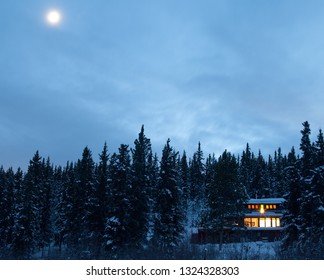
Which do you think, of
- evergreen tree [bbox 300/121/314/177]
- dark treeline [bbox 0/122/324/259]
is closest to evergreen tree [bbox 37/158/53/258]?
dark treeline [bbox 0/122/324/259]

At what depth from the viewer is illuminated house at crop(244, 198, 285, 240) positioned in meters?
58.9

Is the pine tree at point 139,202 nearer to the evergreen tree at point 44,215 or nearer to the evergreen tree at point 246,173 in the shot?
the evergreen tree at point 44,215

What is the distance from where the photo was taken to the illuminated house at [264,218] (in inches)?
2319

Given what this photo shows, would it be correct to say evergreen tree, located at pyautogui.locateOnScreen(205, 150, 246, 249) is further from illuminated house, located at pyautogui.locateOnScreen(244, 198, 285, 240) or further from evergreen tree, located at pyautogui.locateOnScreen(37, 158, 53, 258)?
evergreen tree, located at pyautogui.locateOnScreen(37, 158, 53, 258)

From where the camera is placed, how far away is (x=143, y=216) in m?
39.2

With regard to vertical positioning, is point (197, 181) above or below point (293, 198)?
above

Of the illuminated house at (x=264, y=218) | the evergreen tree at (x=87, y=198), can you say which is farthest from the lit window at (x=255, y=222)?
the evergreen tree at (x=87, y=198)

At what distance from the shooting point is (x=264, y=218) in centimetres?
6303

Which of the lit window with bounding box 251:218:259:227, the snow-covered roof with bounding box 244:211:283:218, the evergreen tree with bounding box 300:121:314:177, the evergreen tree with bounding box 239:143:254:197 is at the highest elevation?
the evergreen tree with bounding box 239:143:254:197

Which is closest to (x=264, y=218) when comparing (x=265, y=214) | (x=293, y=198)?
(x=265, y=214)

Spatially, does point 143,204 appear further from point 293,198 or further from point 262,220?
point 262,220

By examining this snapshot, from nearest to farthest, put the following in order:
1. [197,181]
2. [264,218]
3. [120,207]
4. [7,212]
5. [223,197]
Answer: [120,207] < [223,197] < [7,212] < [264,218] < [197,181]

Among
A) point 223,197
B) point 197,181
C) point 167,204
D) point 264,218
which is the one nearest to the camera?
point 167,204
